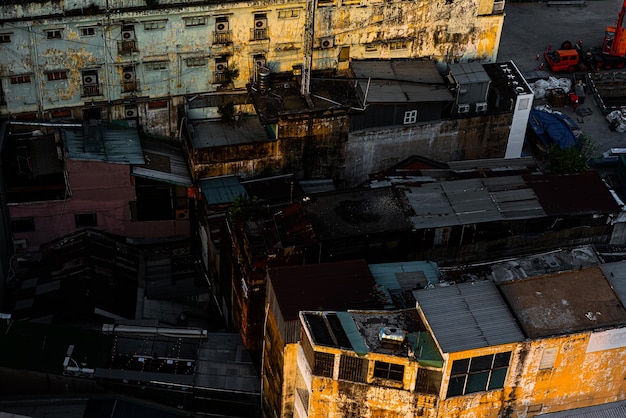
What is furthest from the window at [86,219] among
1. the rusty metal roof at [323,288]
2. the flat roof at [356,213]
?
the rusty metal roof at [323,288]

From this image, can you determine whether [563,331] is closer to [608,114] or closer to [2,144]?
[2,144]

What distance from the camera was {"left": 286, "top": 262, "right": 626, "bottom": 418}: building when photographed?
50.5 meters

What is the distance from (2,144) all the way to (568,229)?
142 ft

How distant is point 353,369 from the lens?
5112 cm

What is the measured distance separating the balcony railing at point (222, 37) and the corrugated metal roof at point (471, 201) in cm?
2159

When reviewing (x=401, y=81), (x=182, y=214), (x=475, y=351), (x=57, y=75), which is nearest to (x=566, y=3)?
(x=401, y=81)

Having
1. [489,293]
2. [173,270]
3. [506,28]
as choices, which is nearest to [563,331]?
[489,293]

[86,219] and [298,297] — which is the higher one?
[298,297]

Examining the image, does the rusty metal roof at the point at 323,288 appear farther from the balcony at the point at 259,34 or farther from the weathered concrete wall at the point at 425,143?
the balcony at the point at 259,34

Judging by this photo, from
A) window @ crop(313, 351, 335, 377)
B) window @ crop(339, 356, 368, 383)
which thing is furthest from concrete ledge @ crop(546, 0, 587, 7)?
window @ crop(313, 351, 335, 377)

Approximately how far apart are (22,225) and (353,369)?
1403 inches

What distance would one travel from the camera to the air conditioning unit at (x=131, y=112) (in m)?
78.2

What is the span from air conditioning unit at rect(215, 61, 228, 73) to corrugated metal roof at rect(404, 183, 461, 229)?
66.0ft

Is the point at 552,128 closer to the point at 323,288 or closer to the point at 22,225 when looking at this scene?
the point at 323,288
